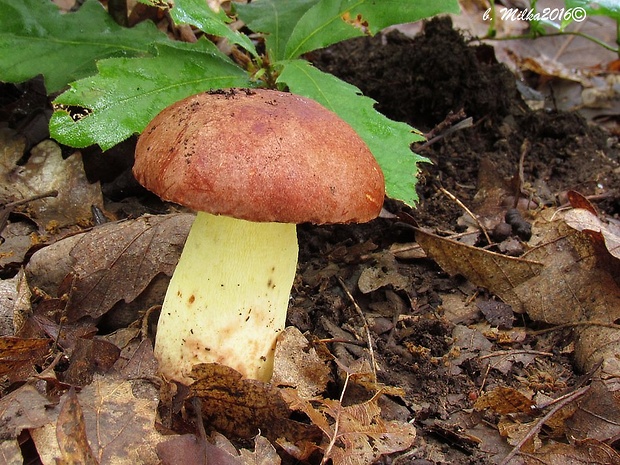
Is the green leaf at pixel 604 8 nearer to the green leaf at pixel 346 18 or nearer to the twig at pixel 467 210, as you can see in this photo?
the green leaf at pixel 346 18

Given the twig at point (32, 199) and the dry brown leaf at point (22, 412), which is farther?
the twig at point (32, 199)

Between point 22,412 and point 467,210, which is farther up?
point 22,412

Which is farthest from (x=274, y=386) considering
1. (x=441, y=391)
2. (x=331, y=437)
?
(x=441, y=391)

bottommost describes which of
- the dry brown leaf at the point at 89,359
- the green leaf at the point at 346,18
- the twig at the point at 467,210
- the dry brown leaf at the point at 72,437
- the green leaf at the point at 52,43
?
the twig at the point at 467,210

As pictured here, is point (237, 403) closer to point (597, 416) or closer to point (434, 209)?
point (597, 416)

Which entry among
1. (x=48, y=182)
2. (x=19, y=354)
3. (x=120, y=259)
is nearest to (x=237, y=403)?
(x=19, y=354)

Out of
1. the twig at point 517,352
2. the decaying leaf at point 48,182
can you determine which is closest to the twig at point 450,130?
the twig at point 517,352

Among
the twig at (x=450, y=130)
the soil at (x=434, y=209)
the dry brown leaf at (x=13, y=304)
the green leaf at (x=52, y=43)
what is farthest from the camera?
the twig at (x=450, y=130)

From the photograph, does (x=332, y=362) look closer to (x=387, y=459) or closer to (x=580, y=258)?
(x=387, y=459)
